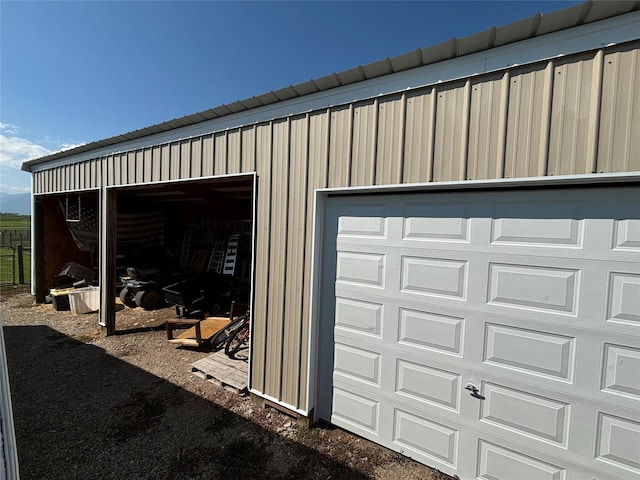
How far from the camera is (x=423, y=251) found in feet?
8.51

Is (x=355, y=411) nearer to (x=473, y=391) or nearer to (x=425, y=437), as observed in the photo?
(x=425, y=437)

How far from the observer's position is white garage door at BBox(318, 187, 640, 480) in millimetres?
1979

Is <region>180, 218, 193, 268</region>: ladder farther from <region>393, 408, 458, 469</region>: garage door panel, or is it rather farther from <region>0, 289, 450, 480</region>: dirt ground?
<region>393, 408, 458, 469</region>: garage door panel

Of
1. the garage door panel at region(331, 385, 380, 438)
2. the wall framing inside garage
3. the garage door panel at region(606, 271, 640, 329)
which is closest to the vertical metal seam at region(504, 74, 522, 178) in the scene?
the wall framing inside garage

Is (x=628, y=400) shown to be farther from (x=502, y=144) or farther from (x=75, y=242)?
(x=75, y=242)

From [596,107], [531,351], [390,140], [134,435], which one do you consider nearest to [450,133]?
[390,140]

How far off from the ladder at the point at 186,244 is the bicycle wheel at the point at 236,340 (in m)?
5.59

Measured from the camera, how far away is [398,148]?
8.44 ft

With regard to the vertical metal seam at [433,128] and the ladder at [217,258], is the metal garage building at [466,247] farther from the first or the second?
the ladder at [217,258]

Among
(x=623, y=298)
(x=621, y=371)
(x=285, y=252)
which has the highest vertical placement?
(x=285, y=252)

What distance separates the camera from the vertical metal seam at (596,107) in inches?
74.9

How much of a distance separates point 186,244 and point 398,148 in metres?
9.08

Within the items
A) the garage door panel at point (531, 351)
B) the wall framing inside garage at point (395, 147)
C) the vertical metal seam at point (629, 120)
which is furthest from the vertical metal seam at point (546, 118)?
the garage door panel at point (531, 351)

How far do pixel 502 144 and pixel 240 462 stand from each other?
3.48 m
